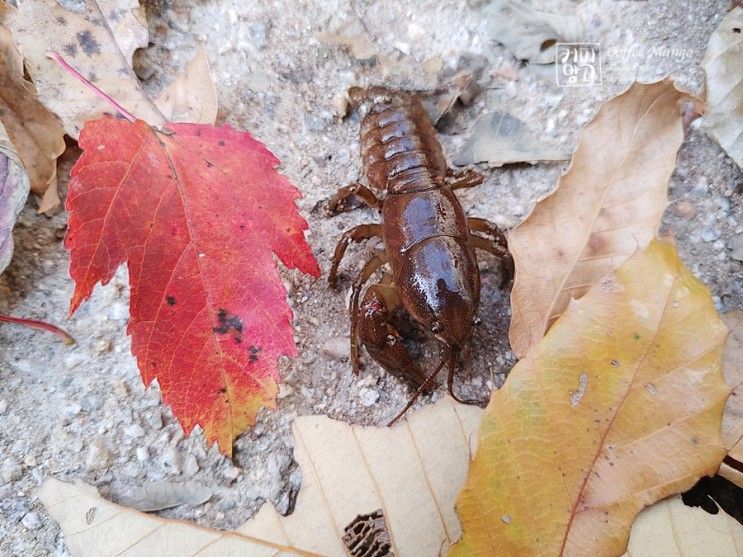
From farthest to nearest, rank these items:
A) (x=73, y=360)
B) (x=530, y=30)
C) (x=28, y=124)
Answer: (x=530, y=30) < (x=28, y=124) < (x=73, y=360)

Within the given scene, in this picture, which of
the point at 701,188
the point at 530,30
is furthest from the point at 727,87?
the point at 530,30

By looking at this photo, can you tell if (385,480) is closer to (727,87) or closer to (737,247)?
(737,247)

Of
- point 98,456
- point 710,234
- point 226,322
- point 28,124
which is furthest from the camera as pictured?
point 710,234

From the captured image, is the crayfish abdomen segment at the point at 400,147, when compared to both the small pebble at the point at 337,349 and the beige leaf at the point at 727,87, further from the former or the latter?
the beige leaf at the point at 727,87

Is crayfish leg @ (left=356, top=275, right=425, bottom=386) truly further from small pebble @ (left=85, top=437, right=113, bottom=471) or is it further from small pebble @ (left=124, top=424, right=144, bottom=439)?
small pebble @ (left=85, top=437, right=113, bottom=471)

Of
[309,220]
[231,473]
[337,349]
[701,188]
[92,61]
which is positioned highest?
[92,61]

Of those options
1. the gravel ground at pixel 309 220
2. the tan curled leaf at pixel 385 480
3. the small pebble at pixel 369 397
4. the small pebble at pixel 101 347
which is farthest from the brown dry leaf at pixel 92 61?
the tan curled leaf at pixel 385 480

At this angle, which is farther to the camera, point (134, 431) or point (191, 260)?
point (134, 431)
